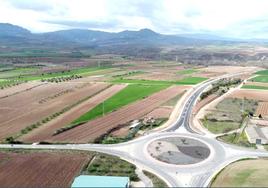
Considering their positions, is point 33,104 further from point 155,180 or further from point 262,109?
point 262,109

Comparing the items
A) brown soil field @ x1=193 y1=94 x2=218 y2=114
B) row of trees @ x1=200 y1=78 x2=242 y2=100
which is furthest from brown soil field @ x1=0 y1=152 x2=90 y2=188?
row of trees @ x1=200 y1=78 x2=242 y2=100

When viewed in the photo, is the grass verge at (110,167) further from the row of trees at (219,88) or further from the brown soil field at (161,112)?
the row of trees at (219,88)

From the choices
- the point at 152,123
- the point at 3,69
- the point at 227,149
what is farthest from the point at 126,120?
the point at 3,69

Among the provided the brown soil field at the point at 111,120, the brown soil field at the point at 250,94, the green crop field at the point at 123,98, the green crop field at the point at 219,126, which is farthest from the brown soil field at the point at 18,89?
the brown soil field at the point at 250,94

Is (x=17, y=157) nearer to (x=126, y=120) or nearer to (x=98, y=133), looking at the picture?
(x=98, y=133)

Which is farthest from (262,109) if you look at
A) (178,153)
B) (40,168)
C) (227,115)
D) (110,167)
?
(40,168)
